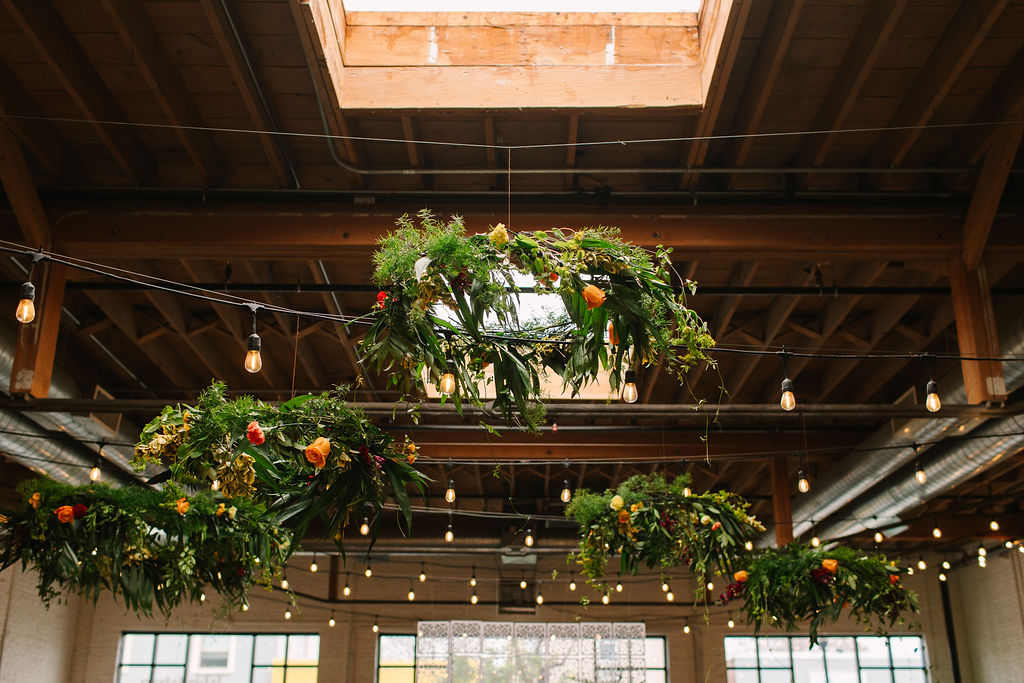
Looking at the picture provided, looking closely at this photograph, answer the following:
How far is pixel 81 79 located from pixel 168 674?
1392 centimetres

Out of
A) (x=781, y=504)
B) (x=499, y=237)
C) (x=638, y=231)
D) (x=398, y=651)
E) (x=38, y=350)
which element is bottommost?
(x=398, y=651)

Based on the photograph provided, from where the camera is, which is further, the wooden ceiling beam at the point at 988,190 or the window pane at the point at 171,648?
the window pane at the point at 171,648

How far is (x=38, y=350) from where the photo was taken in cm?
625

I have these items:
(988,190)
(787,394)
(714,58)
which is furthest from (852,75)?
(787,394)

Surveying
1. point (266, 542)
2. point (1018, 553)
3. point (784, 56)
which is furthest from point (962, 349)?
point (1018, 553)

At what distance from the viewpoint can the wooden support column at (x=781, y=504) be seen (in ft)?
36.6

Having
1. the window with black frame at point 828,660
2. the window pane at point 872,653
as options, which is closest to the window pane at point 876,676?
the window with black frame at point 828,660

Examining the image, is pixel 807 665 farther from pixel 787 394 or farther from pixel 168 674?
pixel 787 394

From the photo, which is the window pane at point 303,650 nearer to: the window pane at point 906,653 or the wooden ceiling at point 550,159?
the wooden ceiling at point 550,159

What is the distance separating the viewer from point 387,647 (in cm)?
1736

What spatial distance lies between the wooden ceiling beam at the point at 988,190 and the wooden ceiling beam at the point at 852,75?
3.28 ft

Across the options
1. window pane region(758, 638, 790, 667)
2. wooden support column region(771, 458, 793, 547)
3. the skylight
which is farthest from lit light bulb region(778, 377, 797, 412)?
window pane region(758, 638, 790, 667)

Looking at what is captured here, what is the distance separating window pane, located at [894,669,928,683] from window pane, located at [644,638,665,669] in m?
4.59

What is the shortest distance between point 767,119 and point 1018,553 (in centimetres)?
1288
